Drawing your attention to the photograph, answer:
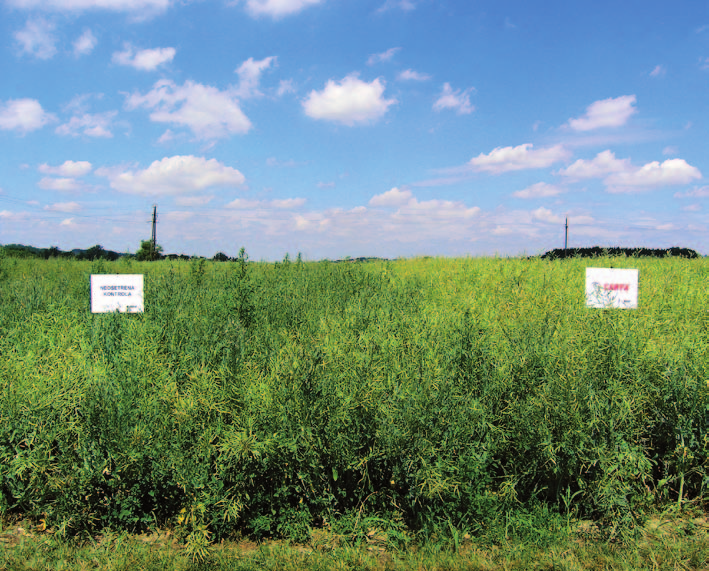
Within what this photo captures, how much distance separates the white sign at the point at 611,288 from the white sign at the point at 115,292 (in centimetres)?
533

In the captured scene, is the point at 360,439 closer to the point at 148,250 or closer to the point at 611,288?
the point at 611,288

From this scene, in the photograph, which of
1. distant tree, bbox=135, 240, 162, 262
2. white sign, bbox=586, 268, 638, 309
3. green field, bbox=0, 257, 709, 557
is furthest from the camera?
distant tree, bbox=135, 240, 162, 262

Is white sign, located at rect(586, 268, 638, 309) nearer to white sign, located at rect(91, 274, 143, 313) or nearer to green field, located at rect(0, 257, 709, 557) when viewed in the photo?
green field, located at rect(0, 257, 709, 557)

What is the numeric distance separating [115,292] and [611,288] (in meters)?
5.91

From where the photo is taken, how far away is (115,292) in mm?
4969

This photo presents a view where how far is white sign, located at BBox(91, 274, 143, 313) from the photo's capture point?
16.2 feet

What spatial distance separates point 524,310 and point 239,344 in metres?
4.29

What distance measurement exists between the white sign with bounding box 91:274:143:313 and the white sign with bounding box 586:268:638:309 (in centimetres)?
533

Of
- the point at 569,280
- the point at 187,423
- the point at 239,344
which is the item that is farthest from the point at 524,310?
the point at 187,423

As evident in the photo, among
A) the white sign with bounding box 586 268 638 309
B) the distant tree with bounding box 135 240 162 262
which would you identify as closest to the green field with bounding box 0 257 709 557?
the white sign with bounding box 586 268 638 309

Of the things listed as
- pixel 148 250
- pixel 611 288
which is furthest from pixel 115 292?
pixel 148 250

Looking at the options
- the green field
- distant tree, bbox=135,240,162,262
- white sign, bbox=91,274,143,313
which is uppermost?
distant tree, bbox=135,240,162,262

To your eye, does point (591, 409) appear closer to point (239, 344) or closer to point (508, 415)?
point (508, 415)

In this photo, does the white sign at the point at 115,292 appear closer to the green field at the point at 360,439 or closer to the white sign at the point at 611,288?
the green field at the point at 360,439
